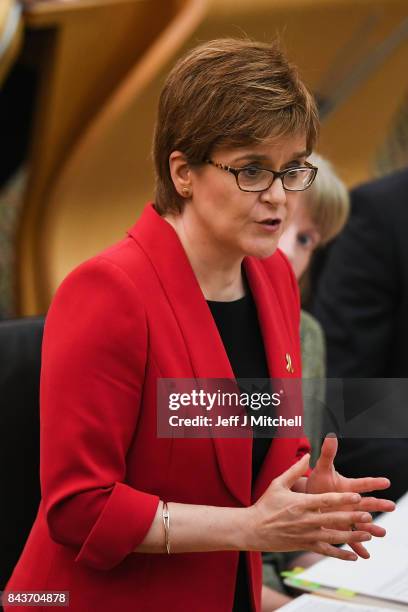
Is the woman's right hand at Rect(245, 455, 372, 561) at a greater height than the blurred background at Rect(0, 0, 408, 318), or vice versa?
the blurred background at Rect(0, 0, 408, 318)

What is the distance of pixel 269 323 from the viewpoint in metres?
1.47

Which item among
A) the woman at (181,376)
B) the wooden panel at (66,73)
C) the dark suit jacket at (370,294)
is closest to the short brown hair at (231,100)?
the woman at (181,376)

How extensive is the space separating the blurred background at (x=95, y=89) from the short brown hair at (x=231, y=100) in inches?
57.2

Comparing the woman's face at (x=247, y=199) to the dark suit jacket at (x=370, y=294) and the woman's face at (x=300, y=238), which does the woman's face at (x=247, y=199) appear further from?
the dark suit jacket at (x=370, y=294)

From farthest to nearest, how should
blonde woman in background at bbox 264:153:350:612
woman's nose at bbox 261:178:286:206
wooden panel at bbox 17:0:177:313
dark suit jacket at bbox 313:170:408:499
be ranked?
1. wooden panel at bbox 17:0:177:313
2. dark suit jacket at bbox 313:170:408:499
3. blonde woman in background at bbox 264:153:350:612
4. woman's nose at bbox 261:178:286:206

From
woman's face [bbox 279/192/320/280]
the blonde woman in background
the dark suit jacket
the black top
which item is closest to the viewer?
the black top

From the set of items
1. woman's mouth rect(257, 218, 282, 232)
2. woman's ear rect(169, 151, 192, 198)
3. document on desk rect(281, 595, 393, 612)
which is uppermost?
woman's ear rect(169, 151, 192, 198)

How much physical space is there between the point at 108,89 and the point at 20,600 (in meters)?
2.04

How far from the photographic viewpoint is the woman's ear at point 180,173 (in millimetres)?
1345

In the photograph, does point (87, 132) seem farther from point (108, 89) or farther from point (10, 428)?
point (10, 428)

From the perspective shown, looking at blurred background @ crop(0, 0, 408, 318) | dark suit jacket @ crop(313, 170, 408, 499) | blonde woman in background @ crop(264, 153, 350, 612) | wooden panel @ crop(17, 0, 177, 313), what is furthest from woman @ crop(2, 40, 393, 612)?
wooden panel @ crop(17, 0, 177, 313)

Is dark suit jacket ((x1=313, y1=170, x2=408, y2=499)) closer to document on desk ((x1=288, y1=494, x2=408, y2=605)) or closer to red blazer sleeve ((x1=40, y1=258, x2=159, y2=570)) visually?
document on desk ((x1=288, y1=494, x2=408, y2=605))

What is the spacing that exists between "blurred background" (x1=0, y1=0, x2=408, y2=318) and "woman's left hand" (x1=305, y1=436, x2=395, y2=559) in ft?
5.66

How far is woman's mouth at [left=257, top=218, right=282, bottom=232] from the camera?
1.33 m
